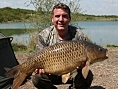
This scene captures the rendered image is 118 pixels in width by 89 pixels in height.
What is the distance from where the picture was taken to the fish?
347 centimetres

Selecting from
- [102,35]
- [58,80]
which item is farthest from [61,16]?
[102,35]

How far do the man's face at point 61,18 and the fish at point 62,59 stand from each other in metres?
0.54

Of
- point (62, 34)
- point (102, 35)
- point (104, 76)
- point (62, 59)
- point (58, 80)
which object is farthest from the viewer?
point (102, 35)

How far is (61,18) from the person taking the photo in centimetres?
402

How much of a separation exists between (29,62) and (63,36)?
32.6 inches

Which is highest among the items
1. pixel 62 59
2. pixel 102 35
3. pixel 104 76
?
pixel 62 59

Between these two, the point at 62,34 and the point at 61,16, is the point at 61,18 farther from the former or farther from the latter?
the point at 62,34

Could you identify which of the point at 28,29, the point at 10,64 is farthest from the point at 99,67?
the point at 28,29

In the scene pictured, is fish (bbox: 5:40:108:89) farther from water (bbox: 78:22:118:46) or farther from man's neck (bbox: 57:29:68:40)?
water (bbox: 78:22:118:46)

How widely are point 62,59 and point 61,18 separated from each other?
770 millimetres

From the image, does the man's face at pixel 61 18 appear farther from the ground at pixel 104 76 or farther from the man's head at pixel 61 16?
the ground at pixel 104 76

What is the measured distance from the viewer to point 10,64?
18.1ft

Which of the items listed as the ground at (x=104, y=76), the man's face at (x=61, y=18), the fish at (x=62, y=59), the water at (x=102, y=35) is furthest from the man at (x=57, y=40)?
the water at (x=102, y=35)

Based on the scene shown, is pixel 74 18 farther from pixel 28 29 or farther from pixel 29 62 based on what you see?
pixel 29 62
